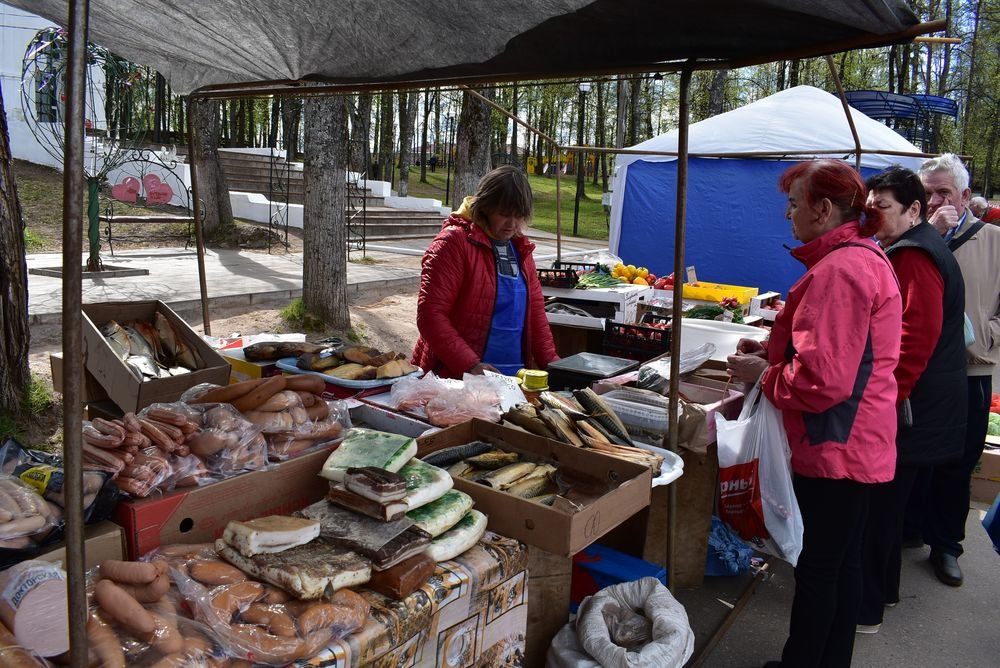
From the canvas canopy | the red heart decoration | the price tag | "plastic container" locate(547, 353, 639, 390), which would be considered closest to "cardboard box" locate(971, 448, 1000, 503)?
"plastic container" locate(547, 353, 639, 390)

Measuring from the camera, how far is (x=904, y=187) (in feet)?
10.5

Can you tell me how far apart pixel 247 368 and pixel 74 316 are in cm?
225

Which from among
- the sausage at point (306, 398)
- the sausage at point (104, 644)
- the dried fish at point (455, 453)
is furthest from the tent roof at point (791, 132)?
the sausage at point (104, 644)

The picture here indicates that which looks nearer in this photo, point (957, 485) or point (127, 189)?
point (957, 485)

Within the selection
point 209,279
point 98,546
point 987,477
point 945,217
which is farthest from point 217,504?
point 209,279

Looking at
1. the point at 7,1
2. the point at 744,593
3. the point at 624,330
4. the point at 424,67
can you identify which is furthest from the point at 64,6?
the point at 744,593

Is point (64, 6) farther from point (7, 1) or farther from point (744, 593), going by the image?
point (744, 593)

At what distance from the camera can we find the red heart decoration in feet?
55.1

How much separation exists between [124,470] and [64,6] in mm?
2334

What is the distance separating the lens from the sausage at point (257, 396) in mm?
2438

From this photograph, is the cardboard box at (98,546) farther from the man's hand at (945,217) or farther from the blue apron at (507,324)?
the man's hand at (945,217)

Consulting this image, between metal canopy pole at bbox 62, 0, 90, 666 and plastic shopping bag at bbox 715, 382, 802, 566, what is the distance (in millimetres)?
2395

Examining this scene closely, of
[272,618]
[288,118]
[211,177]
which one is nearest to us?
[272,618]

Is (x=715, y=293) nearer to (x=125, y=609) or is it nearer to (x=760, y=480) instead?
(x=760, y=480)
